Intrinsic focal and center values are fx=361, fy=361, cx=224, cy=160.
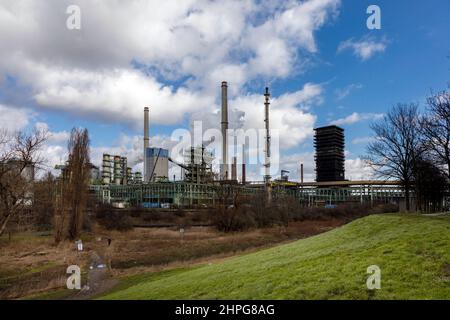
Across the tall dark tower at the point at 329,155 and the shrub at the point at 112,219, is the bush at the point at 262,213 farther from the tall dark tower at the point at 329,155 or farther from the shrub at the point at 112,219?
the tall dark tower at the point at 329,155

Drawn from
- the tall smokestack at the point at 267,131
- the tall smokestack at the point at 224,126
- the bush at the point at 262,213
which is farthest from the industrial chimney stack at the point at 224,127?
the bush at the point at 262,213

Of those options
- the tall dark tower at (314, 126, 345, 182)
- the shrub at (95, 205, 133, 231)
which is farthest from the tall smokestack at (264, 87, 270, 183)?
the shrub at (95, 205, 133, 231)

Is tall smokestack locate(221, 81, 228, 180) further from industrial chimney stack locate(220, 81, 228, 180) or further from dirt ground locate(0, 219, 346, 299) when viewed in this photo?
→ dirt ground locate(0, 219, 346, 299)

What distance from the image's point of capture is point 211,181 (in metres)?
89.5

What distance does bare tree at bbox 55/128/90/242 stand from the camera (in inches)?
1606

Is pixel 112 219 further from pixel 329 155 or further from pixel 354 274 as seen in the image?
pixel 329 155

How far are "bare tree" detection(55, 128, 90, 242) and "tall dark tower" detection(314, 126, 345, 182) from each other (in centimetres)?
9787

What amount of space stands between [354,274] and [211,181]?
→ 79573 mm

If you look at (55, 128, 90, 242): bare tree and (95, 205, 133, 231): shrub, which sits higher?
(55, 128, 90, 242): bare tree

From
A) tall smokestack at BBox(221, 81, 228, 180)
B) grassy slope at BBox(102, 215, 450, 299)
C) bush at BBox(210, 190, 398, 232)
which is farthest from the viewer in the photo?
tall smokestack at BBox(221, 81, 228, 180)

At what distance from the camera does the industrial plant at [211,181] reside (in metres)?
97.9

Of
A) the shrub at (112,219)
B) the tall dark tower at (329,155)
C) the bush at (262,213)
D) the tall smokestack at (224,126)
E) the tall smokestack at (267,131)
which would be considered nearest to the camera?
the bush at (262,213)

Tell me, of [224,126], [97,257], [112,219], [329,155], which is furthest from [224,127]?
A: [97,257]
